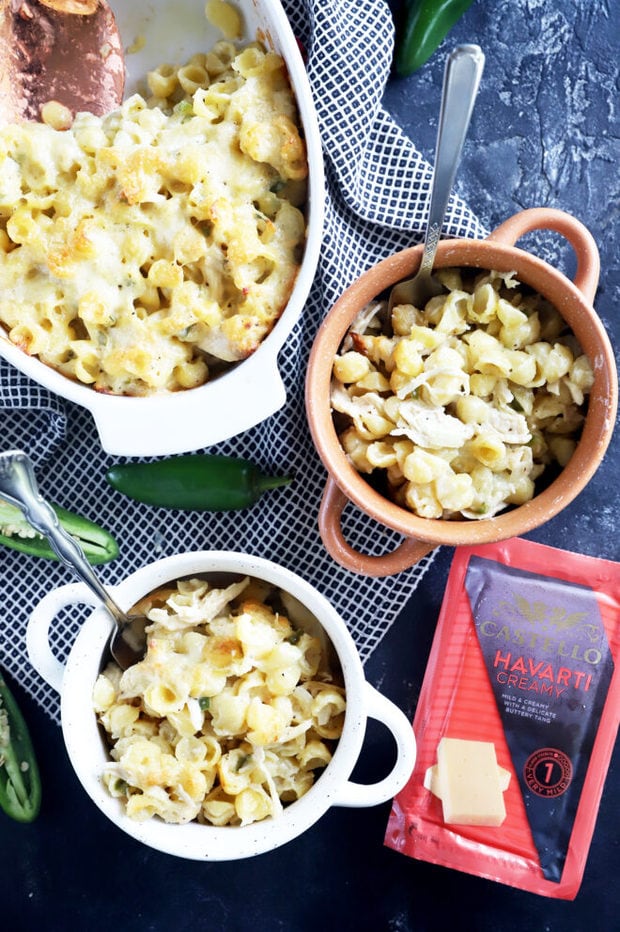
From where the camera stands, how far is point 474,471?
1.82 metres

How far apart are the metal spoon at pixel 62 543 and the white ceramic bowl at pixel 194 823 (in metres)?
0.03

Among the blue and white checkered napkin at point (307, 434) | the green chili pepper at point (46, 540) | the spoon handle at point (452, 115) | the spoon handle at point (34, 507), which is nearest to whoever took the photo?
the spoon handle at point (452, 115)

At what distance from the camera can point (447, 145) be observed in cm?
156

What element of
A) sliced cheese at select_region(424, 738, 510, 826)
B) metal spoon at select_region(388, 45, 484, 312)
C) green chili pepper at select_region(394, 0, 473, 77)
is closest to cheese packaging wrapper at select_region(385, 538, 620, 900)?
sliced cheese at select_region(424, 738, 510, 826)

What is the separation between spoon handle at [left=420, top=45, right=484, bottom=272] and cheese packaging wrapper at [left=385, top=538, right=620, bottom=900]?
836 millimetres

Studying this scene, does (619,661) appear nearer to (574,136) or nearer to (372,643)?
(372,643)

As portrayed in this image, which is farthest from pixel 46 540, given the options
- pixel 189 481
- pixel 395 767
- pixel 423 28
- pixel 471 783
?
pixel 423 28

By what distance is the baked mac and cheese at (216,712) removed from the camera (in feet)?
5.95

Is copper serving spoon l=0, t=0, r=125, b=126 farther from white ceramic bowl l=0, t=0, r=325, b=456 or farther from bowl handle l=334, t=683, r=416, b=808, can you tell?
bowl handle l=334, t=683, r=416, b=808

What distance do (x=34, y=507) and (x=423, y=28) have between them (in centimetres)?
136

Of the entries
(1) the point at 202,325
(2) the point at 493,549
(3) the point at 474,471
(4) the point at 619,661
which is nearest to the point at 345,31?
(1) the point at 202,325

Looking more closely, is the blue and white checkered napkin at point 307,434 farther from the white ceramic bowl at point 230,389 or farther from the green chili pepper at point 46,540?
the white ceramic bowl at point 230,389

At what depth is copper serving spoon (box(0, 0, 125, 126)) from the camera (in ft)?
5.91

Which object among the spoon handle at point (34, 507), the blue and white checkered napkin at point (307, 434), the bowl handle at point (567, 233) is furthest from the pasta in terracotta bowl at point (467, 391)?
the spoon handle at point (34, 507)
